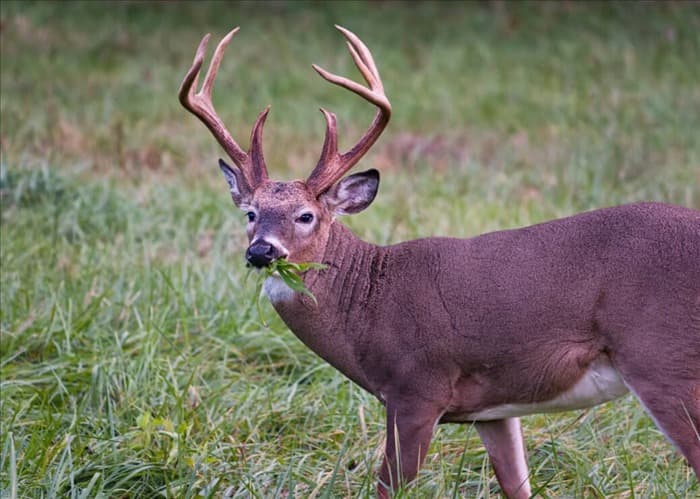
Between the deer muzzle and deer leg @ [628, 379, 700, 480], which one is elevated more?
the deer muzzle

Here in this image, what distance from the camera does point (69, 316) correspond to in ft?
18.6

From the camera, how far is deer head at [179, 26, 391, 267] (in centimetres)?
440

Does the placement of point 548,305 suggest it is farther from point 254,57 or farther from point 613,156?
point 254,57

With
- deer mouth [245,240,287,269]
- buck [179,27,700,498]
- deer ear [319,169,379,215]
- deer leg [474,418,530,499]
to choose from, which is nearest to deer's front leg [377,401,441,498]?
buck [179,27,700,498]

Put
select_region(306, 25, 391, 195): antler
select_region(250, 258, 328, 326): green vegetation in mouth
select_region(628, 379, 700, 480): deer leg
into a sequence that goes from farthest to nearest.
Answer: select_region(306, 25, 391, 195): antler → select_region(250, 258, 328, 326): green vegetation in mouth → select_region(628, 379, 700, 480): deer leg

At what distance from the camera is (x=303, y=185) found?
4566 millimetres

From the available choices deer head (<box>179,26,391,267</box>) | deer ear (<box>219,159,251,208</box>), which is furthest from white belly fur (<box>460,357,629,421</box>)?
deer ear (<box>219,159,251,208</box>)

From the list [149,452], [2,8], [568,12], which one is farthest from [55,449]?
[568,12]

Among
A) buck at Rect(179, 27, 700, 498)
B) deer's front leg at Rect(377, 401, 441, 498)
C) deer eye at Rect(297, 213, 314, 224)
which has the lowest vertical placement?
deer's front leg at Rect(377, 401, 441, 498)

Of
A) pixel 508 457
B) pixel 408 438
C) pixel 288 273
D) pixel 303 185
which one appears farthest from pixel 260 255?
pixel 508 457

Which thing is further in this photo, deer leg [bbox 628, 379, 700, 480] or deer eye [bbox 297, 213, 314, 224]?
deer eye [bbox 297, 213, 314, 224]

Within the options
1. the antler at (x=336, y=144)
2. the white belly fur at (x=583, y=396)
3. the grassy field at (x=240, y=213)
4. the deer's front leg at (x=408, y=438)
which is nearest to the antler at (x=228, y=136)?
the antler at (x=336, y=144)

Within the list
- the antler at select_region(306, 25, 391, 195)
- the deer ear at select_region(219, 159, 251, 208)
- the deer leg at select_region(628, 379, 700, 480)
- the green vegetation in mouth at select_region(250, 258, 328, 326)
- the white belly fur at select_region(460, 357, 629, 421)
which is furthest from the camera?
the deer ear at select_region(219, 159, 251, 208)

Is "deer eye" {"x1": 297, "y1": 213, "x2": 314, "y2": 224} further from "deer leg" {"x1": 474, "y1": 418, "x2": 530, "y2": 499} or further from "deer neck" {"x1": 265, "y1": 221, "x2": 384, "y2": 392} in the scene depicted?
"deer leg" {"x1": 474, "y1": 418, "x2": 530, "y2": 499}
